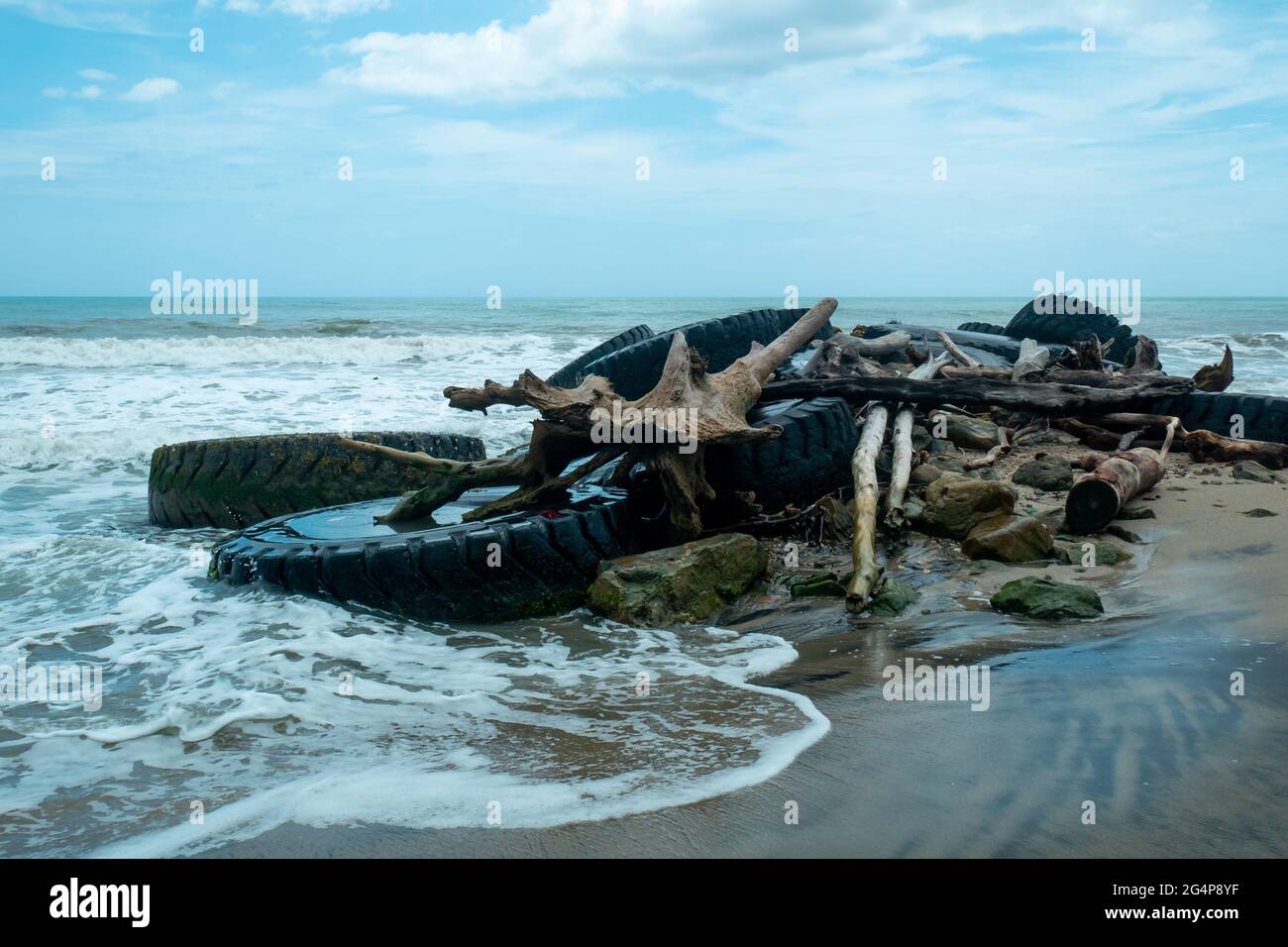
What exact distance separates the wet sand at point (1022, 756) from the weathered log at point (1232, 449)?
2286 millimetres

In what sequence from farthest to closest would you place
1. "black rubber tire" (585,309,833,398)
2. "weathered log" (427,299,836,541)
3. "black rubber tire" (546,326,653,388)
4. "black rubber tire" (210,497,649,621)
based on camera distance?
"black rubber tire" (546,326,653,388), "black rubber tire" (585,309,833,398), "weathered log" (427,299,836,541), "black rubber tire" (210,497,649,621)

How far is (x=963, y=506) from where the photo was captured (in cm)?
478

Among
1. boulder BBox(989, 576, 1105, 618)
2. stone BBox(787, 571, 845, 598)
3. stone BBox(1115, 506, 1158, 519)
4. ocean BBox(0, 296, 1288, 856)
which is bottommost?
ocean BBox(0, 296, 1288, 856)

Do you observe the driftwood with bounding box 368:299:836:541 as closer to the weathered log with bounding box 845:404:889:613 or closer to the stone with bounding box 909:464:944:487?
the weathered log with bounding box 845:404:889:613

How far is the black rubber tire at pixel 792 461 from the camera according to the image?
5.04 m

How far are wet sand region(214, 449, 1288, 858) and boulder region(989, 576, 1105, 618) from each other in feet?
0.28

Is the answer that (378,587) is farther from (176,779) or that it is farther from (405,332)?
(405,332)

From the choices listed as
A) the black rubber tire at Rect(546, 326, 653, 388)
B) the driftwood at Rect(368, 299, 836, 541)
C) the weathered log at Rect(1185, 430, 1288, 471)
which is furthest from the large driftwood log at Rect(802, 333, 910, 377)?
the weathered log at Rect(1185, 430, 1288, 471)

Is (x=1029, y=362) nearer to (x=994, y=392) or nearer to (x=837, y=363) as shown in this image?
(x=994, y=392)

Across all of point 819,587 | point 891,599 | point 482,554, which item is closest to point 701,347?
point 819,587

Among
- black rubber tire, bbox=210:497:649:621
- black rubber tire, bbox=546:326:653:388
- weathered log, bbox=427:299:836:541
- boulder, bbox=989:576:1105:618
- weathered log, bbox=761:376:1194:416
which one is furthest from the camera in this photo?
black rubber tire, bbox=546:326:653:388

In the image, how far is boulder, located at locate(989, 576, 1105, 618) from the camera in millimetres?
3666

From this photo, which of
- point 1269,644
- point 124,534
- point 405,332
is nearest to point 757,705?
point 1269,644
